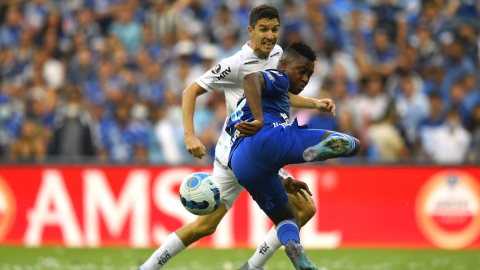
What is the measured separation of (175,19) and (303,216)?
28.5 ft

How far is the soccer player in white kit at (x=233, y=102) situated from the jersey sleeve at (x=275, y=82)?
0.76m

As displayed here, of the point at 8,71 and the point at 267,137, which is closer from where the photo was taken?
the point at 267,137

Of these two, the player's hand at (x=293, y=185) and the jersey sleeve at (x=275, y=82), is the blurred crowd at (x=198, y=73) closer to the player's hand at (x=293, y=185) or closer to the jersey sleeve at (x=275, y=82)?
the player's hand at (x=293, y=185)

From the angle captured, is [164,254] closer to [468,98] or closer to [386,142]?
[386,142]

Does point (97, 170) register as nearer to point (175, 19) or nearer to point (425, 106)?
point (175, 19)

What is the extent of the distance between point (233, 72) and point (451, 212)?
17.9 ft

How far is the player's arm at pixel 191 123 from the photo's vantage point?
224 inches

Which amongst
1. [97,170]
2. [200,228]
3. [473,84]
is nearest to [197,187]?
[200,228]

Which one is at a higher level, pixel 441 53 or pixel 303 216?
pixel 441 53

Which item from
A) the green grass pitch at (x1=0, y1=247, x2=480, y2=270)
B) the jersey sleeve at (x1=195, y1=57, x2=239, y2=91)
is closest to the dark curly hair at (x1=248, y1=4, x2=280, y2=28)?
the jersey sleeve at (x1=195, y1=57, x2=239, y2=91)

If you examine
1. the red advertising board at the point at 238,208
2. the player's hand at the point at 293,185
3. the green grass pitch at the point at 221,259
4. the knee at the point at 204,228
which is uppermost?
the player's hand at the point at 293,185

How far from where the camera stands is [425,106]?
1169 centimetres

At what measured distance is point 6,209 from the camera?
1063cm

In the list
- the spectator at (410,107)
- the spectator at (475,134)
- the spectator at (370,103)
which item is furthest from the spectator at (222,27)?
the spectator at (475,134)
